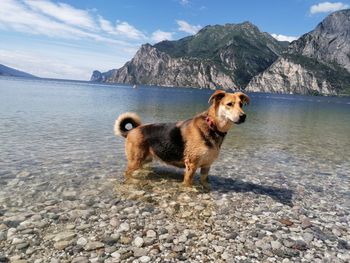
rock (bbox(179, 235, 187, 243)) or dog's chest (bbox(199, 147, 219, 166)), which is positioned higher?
dog's chest (bbox(199, 147, 219, 166))

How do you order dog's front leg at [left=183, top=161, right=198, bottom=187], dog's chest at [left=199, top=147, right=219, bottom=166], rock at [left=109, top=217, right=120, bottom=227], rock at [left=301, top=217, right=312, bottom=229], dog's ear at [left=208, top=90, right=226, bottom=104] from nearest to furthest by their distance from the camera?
rock at [left=109, top=217, right=120, bottom=227], rock at [left=301, top=217, right=312, bottom=229], dog's ear at [left=208, top=90, right=226, bottom=104], dog's chest at [left=199, top=147, right=219, bottom=166], dog's front leg at [left=183, top=161, right=198, bottom=187]

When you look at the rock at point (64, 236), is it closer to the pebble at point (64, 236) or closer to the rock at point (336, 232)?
the pebble at point (64, 236)

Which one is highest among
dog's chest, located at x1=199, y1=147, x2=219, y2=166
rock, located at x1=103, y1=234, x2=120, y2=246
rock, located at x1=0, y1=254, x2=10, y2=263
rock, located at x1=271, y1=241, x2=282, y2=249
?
dog's chest, located at x1=199, y1=147, x2=219, y2=166

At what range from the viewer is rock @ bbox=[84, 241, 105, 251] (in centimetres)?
664

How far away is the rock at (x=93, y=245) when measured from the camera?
262 inches

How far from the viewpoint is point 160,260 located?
6.36 metres

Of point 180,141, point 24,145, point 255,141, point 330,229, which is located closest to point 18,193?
point 180,141

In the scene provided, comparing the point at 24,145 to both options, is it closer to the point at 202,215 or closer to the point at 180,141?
the point at 180,141

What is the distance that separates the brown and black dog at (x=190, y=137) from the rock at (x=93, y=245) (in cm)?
420

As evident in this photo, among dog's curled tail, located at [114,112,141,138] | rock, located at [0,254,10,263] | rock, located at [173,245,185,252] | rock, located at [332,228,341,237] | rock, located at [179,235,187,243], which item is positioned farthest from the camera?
dog's curled tail, located at [114,112,141,138]

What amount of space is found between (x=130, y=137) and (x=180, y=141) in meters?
1.87

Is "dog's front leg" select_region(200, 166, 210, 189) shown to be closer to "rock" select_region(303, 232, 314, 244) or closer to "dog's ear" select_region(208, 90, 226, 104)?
"dog's ear" select_region(208, 90, 226, 104)

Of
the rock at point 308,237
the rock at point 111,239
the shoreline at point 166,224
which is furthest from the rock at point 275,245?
the rock at point 111,239

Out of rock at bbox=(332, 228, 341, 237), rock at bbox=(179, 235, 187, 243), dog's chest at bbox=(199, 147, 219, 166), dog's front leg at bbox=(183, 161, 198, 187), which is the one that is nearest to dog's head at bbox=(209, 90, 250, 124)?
dog's chest at bbox=(199, 147, 219, 166)
